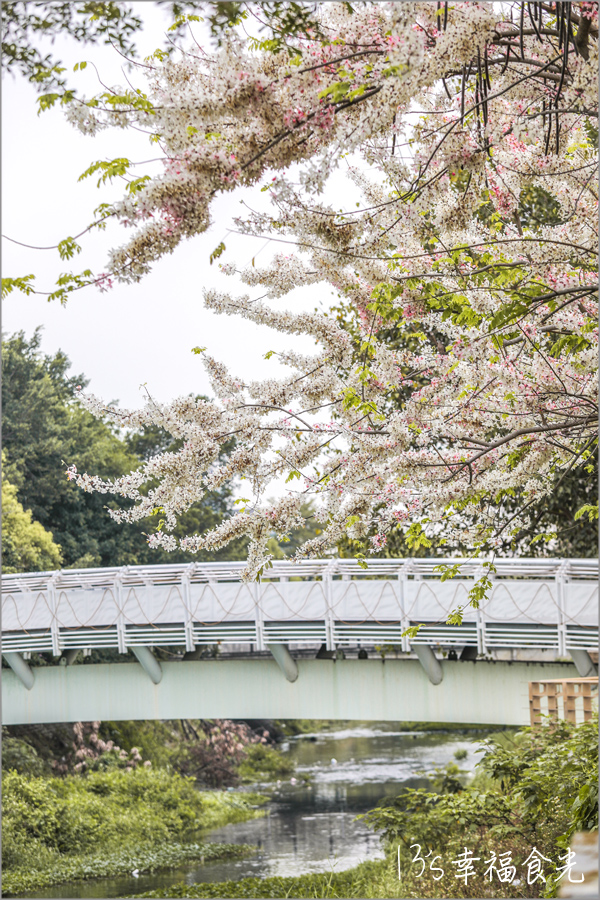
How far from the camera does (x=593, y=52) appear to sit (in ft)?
9.16

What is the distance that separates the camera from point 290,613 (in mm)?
7223

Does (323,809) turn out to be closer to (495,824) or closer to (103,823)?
(103,823)

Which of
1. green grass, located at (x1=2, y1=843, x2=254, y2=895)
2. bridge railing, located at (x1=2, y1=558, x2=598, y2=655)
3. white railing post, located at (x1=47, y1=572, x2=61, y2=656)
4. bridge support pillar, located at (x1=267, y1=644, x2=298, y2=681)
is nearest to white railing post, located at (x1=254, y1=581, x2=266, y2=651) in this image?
bridge railing, located at (x1=2, y1=558, x2=598, y2=655)

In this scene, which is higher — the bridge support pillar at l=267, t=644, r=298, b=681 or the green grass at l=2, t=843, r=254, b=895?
the bridge support pillar at l=267, t=644, r=298, b=681

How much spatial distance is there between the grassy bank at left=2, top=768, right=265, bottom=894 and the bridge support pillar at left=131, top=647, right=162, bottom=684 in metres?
2.43

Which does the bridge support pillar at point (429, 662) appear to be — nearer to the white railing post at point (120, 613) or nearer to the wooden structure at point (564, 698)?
the wooden structure at point (564, 698)

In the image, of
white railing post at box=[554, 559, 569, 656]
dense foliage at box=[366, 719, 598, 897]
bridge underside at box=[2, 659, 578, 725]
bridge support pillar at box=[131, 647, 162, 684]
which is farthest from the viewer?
bridge support pillar at box=[131, 647, 162, 684]

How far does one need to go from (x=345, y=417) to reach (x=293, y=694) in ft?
14.5

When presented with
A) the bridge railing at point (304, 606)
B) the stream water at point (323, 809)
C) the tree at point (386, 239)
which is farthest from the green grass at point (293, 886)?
the tree at point (386, 239)

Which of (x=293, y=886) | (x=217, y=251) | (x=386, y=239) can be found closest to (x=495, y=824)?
(x=293, y=886)

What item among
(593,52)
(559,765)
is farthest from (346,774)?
(593,52)

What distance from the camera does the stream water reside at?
8398 mm

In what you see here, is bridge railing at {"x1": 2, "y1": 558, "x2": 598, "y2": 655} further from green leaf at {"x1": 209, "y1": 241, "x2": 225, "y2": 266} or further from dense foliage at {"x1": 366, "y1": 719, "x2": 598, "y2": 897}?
green leaf at {"x1": 209, "y1": 241, "x2": 225, "y2": 266}

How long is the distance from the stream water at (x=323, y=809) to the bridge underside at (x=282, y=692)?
851 millimetres
